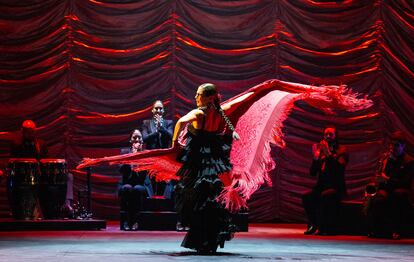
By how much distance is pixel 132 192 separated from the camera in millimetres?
11922

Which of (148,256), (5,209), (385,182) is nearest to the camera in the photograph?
(148,256)

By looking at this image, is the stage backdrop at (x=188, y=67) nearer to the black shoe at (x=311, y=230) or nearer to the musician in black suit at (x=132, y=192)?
the musician in black suit at (x=132, y=192)

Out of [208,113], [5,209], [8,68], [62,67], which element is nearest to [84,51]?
[62,67]

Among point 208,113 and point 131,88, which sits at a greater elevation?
point 131,88

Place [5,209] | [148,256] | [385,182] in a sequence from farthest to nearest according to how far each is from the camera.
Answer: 1. [5,209]
2. [385,182]
3. [148,256]

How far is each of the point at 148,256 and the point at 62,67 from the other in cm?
709

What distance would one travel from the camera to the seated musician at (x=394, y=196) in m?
10.7

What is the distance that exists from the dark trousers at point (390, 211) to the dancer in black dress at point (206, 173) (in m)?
3.76

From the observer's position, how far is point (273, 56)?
1395 cm

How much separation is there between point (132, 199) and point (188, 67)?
2981mm

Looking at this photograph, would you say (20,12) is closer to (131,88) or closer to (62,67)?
(62,67)

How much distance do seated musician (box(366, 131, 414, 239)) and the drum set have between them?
4.42 m

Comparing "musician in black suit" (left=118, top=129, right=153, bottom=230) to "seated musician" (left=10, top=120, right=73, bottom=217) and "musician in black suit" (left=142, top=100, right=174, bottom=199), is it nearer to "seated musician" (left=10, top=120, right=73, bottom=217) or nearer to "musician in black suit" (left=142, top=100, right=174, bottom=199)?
"musician in black suit" (left=142, top=100, right=174, bottom=199)

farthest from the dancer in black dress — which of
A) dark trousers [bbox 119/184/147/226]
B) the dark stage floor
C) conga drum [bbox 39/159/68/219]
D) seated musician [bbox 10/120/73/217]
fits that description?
seated musician [bbox 10/120/73/217]
